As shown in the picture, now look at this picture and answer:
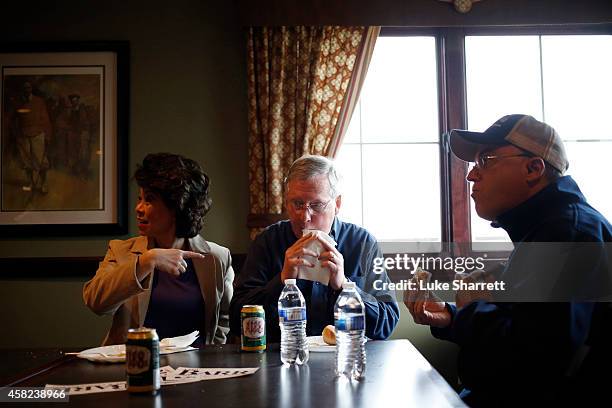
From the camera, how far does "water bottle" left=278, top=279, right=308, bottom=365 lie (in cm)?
153

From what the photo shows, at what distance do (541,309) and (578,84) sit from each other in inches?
103

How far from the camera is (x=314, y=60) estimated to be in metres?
3.33

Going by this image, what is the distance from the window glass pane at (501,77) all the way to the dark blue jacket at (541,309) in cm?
208

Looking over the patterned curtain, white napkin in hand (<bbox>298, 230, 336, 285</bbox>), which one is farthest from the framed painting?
white napkin in hand (<bbox>298, 230, 336, 285</bbox>)

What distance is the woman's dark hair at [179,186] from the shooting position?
2.21 meters

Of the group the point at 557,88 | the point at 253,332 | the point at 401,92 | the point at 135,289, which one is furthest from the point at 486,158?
the point at 557,88

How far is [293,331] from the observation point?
158cm

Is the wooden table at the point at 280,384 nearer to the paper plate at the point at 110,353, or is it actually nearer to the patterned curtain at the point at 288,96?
the paper plate at the point at 110,353

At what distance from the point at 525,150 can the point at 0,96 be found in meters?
2.93

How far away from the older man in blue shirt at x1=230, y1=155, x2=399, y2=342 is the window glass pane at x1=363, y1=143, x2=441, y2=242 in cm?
128

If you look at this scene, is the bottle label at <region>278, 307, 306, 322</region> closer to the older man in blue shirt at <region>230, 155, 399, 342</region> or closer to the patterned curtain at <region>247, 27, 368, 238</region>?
the older man in blue shirt at <region>230, 155, 399, 342</region>

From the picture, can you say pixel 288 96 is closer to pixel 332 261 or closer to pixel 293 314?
pixel 332 261

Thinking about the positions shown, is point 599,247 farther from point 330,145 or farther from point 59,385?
point 330,145

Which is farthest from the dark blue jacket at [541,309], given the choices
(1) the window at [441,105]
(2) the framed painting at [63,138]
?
(2) the framed painting at [63,138]
